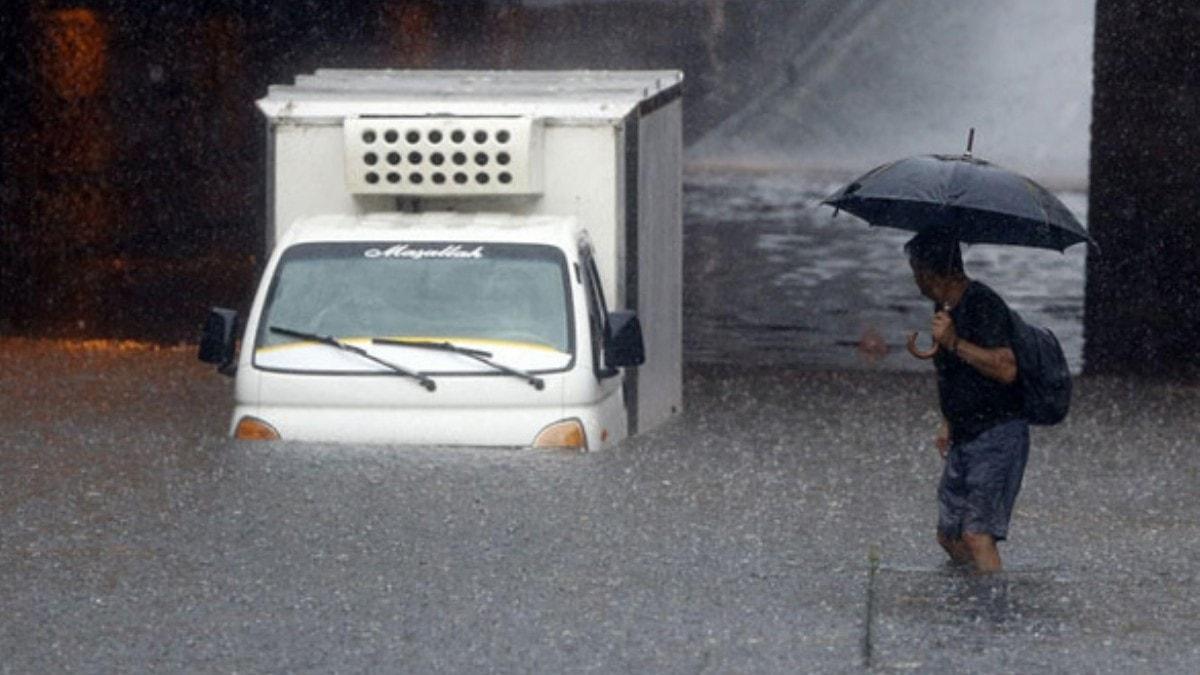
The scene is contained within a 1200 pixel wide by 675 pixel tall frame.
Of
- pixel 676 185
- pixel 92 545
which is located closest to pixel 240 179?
pixel 676 185

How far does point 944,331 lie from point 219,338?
A: 4691 mm

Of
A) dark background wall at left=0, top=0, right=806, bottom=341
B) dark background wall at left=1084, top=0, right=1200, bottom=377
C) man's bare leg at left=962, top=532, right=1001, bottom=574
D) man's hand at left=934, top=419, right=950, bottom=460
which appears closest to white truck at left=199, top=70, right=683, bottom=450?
man's hand at left=934, top=419, right=950, bottom=460

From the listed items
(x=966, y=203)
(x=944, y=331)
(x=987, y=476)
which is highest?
(x=966, y=203)

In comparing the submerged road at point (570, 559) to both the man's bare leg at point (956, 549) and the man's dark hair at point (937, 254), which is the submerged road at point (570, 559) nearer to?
the man's bare leg at point (956, 549)

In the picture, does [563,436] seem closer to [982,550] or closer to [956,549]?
[956,549]

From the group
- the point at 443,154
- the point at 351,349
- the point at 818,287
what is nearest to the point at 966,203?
the point at 351,349

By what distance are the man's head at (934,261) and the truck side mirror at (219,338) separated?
177 inches

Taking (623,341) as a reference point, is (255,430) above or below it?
below

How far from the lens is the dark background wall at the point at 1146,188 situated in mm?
22781

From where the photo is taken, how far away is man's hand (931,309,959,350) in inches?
358

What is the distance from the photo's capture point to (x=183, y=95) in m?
34.2

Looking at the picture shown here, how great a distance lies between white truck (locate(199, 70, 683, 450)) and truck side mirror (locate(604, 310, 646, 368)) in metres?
0.01

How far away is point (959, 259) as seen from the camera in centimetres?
927

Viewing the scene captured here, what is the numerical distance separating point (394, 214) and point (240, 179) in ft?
70.1
